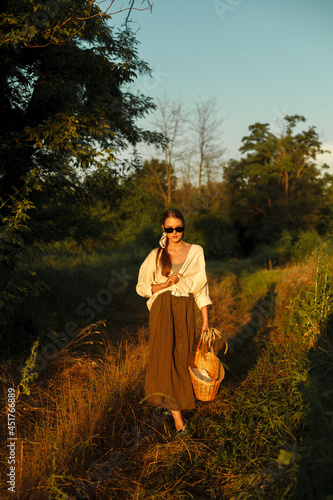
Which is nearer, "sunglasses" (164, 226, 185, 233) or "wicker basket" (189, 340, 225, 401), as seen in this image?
"wicker basket" (189, 340, 225, 401)

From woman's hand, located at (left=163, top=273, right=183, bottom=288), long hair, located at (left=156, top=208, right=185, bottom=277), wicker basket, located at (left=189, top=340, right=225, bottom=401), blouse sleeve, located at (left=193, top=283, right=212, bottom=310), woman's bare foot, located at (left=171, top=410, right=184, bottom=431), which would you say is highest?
long hair, located at (left=156, top=208, right=185, bottom=277)

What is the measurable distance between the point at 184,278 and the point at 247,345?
9.53 ft

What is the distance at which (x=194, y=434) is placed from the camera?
3621 millimetres

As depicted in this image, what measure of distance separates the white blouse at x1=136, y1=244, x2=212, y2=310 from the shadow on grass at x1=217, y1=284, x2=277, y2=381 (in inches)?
53.6

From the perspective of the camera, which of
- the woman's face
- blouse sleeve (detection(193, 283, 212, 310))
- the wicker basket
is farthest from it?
blouse sleeve (detection(193, 283, 212, 310))

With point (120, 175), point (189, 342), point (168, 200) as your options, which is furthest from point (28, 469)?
point (168, 200)

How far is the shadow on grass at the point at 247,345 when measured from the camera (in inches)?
209

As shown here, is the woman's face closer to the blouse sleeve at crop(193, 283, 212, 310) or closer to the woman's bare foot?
the blouse sleeve at crop(193, 283, 212, 310)

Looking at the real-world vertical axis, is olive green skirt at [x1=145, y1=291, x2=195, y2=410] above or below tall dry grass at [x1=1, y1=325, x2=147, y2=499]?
above

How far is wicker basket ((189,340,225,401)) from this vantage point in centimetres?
352

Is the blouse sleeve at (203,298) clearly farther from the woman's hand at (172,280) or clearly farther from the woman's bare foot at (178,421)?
the woman's bare foot at (178,421)

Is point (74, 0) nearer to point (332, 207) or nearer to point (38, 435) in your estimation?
point (38, 435)

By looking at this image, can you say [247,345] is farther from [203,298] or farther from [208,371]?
[203,298]

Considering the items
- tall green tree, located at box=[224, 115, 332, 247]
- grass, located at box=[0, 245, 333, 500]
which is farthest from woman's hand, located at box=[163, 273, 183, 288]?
tall green tree, located at box=[224, 115, 332, 247]
